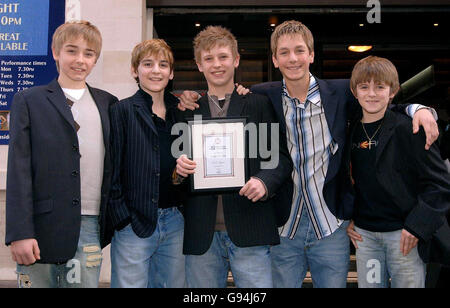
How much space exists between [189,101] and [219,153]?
38 centimetres

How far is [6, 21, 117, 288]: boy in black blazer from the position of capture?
2.31 metres

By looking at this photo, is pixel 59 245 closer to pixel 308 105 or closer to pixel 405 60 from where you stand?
pixel 308 105

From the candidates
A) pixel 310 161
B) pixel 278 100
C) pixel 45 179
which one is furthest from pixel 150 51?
pixel 310 161

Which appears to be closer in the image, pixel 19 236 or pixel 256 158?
pixel 19 236

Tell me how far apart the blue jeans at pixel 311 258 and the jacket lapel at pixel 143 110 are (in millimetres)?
1113

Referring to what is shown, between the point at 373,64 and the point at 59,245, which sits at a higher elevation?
the point at 373,64

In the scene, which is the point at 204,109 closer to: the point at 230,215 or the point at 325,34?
the point at 230,215

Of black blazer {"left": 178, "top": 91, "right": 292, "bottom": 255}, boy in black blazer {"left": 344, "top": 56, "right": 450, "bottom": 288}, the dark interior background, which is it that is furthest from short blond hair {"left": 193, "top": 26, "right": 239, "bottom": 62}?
the dark interior background

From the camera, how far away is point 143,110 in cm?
258
